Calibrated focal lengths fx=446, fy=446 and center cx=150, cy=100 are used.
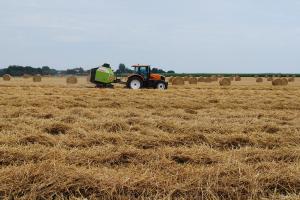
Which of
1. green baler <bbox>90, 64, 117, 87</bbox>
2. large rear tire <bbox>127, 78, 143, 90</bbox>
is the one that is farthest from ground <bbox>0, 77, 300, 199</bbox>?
green baler <bbox>90, 64, 117, 87</bbox>

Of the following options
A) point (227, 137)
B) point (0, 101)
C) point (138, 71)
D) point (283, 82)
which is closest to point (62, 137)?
point (227, 137)

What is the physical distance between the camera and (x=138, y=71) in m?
24.4

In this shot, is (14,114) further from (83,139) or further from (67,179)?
(67,179)

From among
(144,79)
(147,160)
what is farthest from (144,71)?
(147,160)

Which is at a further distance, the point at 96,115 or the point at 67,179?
the point at 96,115

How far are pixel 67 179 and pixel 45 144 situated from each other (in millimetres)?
2402

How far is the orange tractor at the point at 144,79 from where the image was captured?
23734 mm

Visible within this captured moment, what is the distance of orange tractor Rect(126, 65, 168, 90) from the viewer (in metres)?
23.7

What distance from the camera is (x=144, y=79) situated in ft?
79.3

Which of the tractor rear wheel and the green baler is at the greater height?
the green baler

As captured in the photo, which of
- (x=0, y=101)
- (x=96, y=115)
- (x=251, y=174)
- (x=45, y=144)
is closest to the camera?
(x=251, y=174)

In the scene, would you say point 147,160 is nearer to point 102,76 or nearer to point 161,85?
point 161,85

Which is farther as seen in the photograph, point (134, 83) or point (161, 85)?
point (161, 85)

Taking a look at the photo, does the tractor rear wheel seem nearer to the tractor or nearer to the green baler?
the tractor
